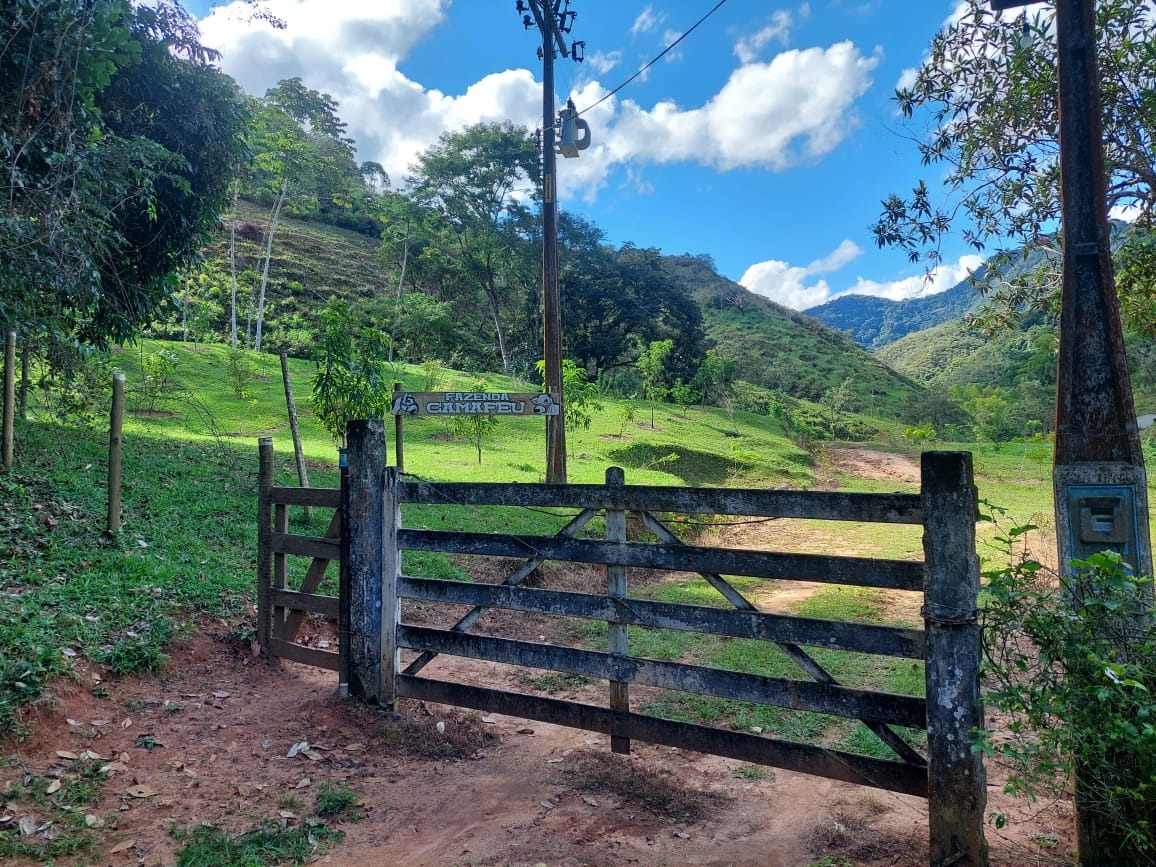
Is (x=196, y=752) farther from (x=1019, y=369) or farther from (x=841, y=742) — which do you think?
(x=1019, y=369)

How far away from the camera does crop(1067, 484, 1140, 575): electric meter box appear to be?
3.04 meters

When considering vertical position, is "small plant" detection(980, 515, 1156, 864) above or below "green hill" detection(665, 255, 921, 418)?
below

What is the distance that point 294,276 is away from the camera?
131 ft

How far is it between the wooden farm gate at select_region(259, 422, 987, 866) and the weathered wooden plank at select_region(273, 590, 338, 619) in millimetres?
17

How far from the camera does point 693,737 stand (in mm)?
3766

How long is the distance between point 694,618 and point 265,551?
12.8 feet

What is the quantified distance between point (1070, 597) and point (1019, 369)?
137 ft

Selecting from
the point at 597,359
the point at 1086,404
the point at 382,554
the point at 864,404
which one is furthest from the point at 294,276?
the point at 1086,404

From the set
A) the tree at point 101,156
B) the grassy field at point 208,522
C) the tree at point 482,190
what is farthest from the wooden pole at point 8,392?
the tree at point 482,190

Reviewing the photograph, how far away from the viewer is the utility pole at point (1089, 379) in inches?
120

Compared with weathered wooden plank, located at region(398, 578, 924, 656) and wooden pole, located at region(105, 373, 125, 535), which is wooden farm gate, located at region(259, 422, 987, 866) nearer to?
weathered wooden plank, located at region(398, 578, 924, 656)

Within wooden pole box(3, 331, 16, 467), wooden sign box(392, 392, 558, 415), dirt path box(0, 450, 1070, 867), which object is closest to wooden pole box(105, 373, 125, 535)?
wooden pole box(3, 331, 16, 467)

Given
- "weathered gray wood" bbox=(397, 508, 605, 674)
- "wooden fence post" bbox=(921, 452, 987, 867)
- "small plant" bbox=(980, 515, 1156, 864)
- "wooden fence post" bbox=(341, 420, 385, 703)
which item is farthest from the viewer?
"wooden fence post" bbox=(341, 420, 385, 703)

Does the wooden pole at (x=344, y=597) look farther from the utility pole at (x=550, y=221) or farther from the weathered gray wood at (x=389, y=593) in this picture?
the utility pole at (x=550, y=221)
